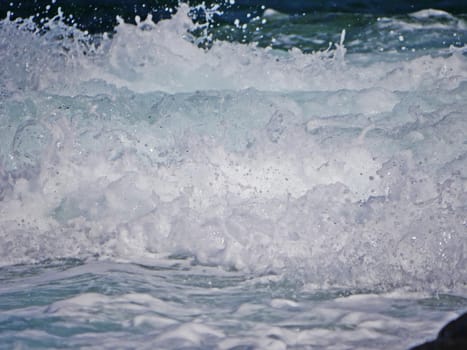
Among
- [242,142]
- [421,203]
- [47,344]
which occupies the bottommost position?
[47,344]

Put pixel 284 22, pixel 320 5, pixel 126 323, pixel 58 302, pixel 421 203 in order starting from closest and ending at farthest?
pixel 126 323, pixel 58 302, pixel 421 203, pixel 284 22, pixel 320 5

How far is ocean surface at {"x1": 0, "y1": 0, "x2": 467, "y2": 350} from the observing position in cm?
334

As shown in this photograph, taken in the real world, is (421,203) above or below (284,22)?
below

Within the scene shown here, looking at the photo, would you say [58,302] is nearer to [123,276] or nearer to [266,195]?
[123,276]

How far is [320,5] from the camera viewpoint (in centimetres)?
1448

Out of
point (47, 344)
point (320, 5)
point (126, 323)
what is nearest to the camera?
point (47, 344)

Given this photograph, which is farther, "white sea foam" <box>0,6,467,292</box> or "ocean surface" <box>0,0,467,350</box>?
"white sea foam" <box>0,6,467,292</box>

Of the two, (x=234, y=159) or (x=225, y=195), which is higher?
(x=234, y=159)

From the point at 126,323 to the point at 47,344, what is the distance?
40 centimetres

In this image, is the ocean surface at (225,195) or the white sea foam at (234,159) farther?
the white sea foam at (234,159)

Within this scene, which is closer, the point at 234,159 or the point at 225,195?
the point at 225,195

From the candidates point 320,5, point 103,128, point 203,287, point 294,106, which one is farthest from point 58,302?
point 320,5

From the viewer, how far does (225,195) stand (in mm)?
5309

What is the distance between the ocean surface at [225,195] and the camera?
334 centimetres
